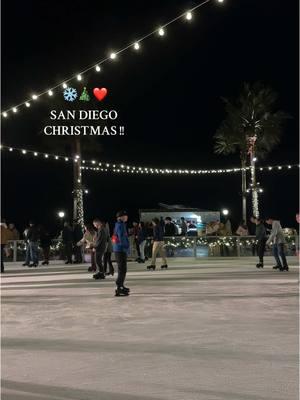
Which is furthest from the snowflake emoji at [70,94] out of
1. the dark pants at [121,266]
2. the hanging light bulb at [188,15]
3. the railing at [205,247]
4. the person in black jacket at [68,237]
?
the dark pants at [121,266]

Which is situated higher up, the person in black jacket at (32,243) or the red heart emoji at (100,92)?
the red heart emoji at (100,92)

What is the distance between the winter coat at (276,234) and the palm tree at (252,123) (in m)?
23.1

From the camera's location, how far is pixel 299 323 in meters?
7.91

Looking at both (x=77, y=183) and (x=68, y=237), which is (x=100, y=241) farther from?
(x=77, y=183)

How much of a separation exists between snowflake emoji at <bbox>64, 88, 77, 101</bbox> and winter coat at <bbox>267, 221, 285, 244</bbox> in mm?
21271

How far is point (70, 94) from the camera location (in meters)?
36.0

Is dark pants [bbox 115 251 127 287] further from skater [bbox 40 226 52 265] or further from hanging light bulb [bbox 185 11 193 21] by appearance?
skater [bbox 40 226 52 265]

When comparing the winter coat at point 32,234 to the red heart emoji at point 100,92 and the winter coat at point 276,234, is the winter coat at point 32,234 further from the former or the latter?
the red heart emoji at point 100,92

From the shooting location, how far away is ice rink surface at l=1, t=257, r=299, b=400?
4.81 meters

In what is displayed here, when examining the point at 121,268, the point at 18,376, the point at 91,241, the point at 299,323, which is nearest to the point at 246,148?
the point at 91,241

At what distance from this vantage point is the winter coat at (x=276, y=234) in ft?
53.7

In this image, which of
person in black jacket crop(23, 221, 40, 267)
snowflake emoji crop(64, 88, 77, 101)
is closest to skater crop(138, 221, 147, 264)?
person in black jacket crop(23, 221, 40, 267)

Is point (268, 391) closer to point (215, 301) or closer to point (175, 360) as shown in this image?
point (175, 360)

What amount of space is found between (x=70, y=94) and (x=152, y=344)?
30.5 metres
